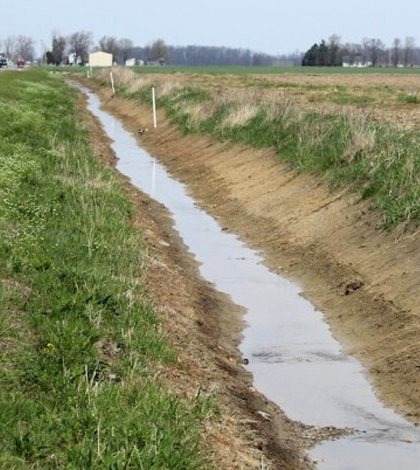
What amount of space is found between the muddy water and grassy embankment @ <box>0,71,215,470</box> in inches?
47.8

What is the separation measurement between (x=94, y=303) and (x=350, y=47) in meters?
186

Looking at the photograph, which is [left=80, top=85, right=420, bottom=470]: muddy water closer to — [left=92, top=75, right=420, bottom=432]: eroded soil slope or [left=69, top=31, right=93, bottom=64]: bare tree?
[left=92, top=75, right=420, bottom=432]: eroded soil slope

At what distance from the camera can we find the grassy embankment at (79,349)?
233 inches

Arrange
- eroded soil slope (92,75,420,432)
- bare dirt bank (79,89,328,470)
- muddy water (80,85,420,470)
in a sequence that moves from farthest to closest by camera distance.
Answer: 1. eroded soil slope (92,75,420,432)
2. muddy water (80,85,420,470)
3. bare dirt bank (79,89,328,470)

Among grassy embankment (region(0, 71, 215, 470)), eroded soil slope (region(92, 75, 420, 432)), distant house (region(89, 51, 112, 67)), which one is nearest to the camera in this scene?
grassy embankment (region(0, 71, 215, 470))

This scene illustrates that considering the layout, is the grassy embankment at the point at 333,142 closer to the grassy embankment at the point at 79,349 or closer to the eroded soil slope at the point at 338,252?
the eroded soil slope at the point at 338,252

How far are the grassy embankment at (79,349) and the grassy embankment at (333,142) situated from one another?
12.2 ft

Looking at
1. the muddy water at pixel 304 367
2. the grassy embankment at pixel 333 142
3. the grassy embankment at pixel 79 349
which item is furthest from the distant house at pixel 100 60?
the grassy embankment at pixel 79 349

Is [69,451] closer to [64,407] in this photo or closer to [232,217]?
[64,407]

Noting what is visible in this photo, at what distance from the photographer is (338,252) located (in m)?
13.7

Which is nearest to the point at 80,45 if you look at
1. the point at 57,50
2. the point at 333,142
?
the point at 57,50

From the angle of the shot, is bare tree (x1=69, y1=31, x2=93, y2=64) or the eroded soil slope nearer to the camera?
the eroded soil slope

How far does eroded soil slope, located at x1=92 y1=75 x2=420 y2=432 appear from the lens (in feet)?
32.0

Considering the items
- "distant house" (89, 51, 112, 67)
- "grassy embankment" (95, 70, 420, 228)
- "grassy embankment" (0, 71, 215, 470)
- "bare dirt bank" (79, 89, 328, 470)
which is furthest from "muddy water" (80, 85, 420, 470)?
"distant house" (89, 51, 112, 67)
